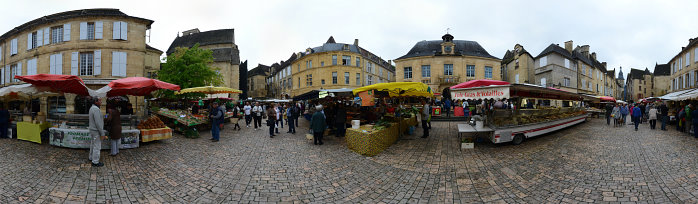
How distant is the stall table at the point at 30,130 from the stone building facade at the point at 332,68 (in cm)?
2875

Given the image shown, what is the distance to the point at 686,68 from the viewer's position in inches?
966

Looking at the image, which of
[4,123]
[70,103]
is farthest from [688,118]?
[70,103]

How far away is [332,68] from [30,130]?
29643mm

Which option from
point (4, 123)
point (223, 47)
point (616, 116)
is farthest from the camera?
point (223, 47)

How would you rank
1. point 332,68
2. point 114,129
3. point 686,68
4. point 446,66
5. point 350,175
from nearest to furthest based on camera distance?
point 350,175 < point 114,129 < point 686,68 < point 446,66 < point 332,68

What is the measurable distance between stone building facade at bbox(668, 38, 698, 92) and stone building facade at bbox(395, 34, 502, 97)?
15323 millimetres

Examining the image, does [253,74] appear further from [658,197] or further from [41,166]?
[658,197]

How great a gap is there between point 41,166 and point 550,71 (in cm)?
4083

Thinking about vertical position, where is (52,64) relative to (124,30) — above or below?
below

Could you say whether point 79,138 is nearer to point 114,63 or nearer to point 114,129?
point 114,129

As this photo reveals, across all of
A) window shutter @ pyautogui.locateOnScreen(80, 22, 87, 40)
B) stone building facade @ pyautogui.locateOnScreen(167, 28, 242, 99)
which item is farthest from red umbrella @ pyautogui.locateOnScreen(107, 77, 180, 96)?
stone building facade @ pyautogui.locateOnScreen(167, 28, 242, 99)

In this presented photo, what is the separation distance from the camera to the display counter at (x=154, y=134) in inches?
292

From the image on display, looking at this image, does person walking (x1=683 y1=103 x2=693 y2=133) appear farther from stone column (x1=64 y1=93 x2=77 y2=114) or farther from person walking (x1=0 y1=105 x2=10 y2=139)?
stone column (x1=64 y1=93 x2=77 y2=114)

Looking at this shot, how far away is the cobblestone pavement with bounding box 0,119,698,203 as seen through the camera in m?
3.95
